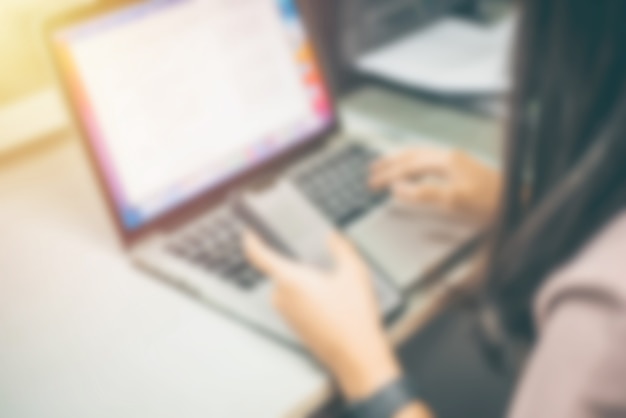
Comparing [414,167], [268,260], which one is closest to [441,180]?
[414,167]

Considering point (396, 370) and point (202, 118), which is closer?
point (396, 370)

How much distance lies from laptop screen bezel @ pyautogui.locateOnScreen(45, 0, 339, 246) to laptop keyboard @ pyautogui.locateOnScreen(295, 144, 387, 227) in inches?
1.4

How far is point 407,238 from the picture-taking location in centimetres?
78

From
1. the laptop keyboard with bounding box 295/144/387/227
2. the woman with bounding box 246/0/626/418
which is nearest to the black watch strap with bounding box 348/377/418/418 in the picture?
the woman with bounding box 246/0/626/418

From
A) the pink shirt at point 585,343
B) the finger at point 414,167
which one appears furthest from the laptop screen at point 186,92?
the pink shirt at point 585,343

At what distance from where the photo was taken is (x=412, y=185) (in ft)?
2.75

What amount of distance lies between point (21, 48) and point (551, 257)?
68cm

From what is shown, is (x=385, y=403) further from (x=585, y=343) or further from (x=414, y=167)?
(x=414, y=167)

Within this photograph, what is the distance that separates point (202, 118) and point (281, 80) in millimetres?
111

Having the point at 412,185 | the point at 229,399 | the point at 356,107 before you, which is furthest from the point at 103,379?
the point at 356,107

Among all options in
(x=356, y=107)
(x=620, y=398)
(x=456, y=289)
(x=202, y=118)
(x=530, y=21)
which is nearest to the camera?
(x=620, y=398)

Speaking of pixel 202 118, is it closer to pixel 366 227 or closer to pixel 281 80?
pixel 281 80

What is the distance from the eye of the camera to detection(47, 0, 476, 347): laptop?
744 mm

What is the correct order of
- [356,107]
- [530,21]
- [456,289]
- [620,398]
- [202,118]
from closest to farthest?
[620,398]
[530,21]
[456,289]
[202,118]
[356,107]
